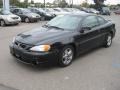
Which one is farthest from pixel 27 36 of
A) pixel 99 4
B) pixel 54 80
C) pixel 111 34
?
pixel 99 4

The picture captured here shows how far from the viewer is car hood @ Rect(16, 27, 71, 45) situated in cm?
524

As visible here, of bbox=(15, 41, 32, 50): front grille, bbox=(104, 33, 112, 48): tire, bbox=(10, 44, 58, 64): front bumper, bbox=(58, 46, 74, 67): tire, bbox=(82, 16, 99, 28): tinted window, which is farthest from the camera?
bbox=(104, 33, 112, 48): tire

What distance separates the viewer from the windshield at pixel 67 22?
620 cm

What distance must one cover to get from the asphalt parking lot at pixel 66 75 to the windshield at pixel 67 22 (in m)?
1.11

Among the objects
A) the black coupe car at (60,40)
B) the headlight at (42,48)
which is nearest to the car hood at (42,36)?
the black coupe car at (60,40)

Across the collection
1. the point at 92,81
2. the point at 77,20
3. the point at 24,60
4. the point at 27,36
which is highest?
the point at 77,20

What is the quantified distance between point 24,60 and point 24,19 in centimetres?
1474

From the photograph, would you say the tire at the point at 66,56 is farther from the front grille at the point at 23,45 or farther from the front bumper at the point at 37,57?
the front grille at the point at 23,45

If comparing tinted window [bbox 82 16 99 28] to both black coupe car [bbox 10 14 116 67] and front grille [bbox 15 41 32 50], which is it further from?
front grille [bbox 15 41 32 50]

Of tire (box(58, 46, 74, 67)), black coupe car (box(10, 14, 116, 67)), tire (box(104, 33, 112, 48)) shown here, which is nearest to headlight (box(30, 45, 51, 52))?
black coupe car (box(10, 14, 116, 67))

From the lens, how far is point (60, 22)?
6590 millimetres

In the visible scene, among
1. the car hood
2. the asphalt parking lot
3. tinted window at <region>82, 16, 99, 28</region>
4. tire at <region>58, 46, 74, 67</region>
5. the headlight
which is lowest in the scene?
the asphalt parking lot

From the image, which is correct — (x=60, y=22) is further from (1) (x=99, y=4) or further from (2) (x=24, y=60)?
(1) (x=99, y=4)

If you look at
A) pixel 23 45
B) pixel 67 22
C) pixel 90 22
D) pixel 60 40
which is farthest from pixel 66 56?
pixel 90 22
